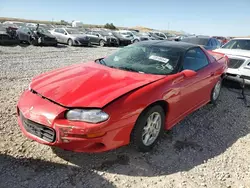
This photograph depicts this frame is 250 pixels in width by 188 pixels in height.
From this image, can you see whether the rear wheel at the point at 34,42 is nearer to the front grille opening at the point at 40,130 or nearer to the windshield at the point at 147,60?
the windshield at the point at 147,60

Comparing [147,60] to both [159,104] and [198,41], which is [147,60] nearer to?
[159,104]

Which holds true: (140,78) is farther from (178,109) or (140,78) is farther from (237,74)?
(237,74)

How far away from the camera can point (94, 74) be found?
11.5ft

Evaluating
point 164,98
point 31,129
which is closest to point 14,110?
point 31,129

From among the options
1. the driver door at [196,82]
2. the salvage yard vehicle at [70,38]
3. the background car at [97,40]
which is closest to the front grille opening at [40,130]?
the driver door at [196,82]

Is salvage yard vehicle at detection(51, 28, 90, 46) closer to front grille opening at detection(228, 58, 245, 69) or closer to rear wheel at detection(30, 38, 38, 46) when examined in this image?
rear wheel at detection(30, 38, 38, 46)

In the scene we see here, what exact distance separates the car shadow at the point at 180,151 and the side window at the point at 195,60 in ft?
3.25

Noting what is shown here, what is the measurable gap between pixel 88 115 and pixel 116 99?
1.23 ft

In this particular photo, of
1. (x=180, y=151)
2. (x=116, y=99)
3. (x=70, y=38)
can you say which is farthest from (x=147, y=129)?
(x=70, y=38)

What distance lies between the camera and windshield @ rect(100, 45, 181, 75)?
372 centimetres

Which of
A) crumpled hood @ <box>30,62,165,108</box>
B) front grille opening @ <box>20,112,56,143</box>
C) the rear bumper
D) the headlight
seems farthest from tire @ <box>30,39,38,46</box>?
the headlight

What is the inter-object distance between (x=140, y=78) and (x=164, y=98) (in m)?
0.43

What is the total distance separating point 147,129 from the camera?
322cm

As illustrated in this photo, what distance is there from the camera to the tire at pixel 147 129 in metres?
3.03
